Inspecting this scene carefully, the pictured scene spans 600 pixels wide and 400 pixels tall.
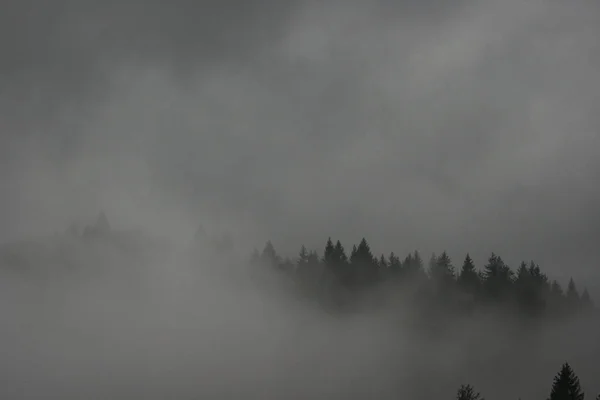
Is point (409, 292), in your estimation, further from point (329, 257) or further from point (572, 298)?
point (572, 298)

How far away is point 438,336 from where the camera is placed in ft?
361

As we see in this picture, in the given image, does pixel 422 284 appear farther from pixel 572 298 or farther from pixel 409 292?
pixel 572 298

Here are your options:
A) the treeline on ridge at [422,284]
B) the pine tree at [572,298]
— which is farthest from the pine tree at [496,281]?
the pine tree at [572,298]

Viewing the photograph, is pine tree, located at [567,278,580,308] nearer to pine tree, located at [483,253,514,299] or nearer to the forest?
the forest

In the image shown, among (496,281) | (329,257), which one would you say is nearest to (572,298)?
(496,281)

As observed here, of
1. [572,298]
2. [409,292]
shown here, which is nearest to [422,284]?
[409,292]

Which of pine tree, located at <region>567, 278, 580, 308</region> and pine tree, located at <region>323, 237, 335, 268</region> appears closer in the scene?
pine tree, located at <region>323, 237, 335, 268</region>

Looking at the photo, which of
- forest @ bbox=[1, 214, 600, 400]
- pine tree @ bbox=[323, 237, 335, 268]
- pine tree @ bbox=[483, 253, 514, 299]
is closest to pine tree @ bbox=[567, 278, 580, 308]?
forest @ bbox=[1, 214, 600, 400]

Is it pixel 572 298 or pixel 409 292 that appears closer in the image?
pixel 409 292

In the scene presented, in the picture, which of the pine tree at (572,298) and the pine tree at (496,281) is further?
the pine tree at (572,298)

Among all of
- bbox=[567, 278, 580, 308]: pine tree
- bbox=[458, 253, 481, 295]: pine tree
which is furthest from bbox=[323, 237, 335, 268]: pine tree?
bbox=[567, 278, 580, 308]: pine tree

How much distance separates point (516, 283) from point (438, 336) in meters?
26.7

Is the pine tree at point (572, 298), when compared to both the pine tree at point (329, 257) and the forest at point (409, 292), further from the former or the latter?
the pine tree at point (329, 257)

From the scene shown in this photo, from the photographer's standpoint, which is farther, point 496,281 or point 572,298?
point 572,298
